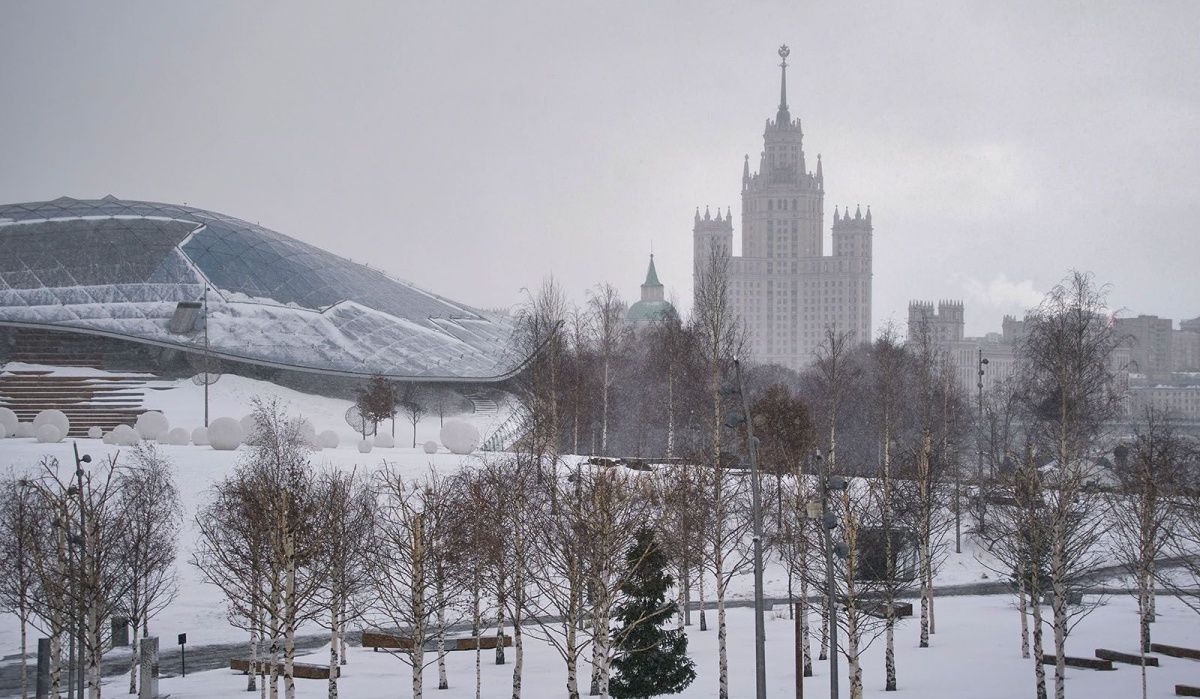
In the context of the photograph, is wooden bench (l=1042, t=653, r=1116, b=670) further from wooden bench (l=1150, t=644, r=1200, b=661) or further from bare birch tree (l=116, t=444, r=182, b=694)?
bare birch tree (l=116, t=444, r=182, b=694)

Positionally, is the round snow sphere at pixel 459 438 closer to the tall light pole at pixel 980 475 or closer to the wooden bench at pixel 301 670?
the tall light pole at pixel 980 475

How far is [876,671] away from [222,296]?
5832cm

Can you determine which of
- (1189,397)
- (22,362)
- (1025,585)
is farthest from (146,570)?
(1189,397)

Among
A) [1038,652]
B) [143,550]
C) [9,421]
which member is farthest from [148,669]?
[9,421]

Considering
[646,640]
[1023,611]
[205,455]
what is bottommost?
[1023,611]

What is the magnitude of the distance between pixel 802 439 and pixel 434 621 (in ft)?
45.2

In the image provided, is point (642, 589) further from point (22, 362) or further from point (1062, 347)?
point (22, 362)

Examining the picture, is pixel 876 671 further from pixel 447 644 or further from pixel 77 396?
pixel 77 396

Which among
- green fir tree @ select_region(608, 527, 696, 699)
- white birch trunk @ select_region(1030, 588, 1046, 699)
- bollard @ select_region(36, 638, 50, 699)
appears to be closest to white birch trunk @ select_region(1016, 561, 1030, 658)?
white birch trunk @ select_region(1030, 588, 1046, 699)

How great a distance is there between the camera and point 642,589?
22.5m

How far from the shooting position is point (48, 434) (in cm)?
4847

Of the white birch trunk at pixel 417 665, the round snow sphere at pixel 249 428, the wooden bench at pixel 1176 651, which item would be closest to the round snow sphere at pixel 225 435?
the round snow sphere at pixel 249 428

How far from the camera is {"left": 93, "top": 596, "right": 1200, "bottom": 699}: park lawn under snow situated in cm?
2598

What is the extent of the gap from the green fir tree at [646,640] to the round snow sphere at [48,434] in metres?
34.6
